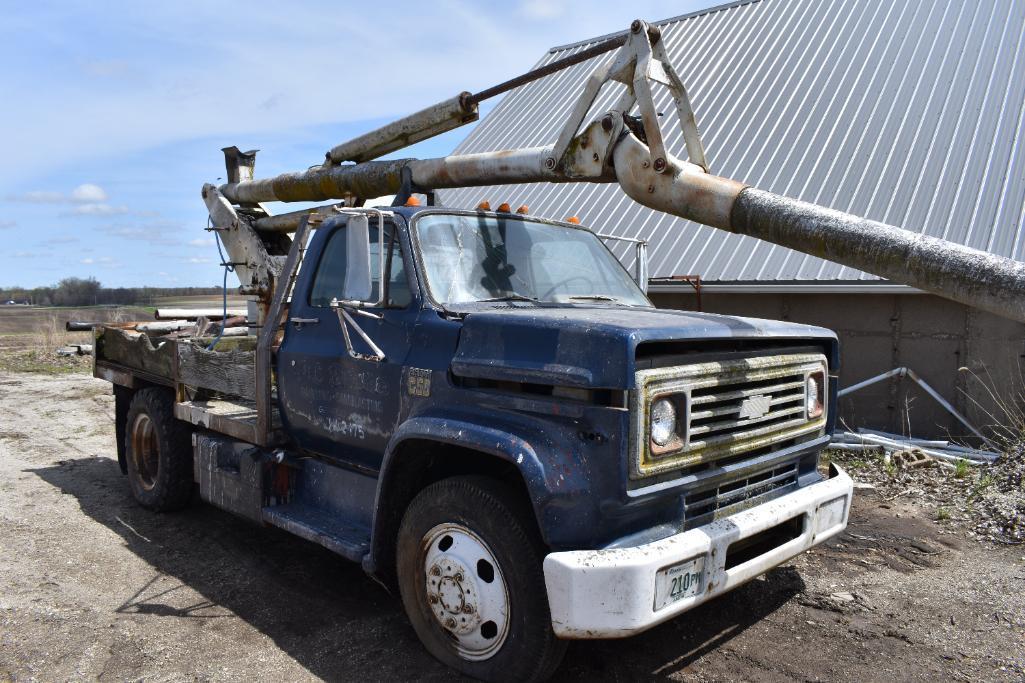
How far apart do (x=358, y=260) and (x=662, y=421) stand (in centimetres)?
172

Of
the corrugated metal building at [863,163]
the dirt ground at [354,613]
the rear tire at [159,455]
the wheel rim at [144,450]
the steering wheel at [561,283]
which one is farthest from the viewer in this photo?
the corrugated metal building at [863,163]

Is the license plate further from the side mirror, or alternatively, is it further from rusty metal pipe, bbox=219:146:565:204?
rusty metal pipe, bbox=219:146:565:204

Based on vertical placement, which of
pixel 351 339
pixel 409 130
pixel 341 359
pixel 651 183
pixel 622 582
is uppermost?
pixel 409 130

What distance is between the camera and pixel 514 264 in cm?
459

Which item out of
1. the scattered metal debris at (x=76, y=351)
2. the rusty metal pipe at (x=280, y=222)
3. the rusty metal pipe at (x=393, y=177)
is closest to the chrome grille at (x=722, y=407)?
the rusty metal pipe at (x=393, y=177)

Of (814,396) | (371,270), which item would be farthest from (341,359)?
(814,396)

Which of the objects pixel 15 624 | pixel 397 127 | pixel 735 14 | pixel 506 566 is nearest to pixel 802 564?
pixel 506 566

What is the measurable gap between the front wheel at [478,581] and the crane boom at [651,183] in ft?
6.30

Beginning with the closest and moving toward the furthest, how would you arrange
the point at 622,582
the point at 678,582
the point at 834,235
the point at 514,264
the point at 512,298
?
the point at 622,582 → the point at 678,582 → the point at 834,235 → the point at 512,298 → the point at 514,264

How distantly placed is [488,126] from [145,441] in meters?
11.8

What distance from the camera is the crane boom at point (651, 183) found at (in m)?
3.44

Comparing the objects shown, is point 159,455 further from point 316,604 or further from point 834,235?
point 834,235

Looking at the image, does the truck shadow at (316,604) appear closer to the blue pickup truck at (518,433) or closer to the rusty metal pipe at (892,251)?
the blue pickup truck at (518,433)

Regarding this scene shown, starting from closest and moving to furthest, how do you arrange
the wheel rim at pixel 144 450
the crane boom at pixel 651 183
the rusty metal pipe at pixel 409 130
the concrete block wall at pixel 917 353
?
the crane boom at pixel 651 183
the rusty metal pipe at pixel 409 130
the wheel rim at pixel 144 450
the concrete block wall at pixel 917 353
